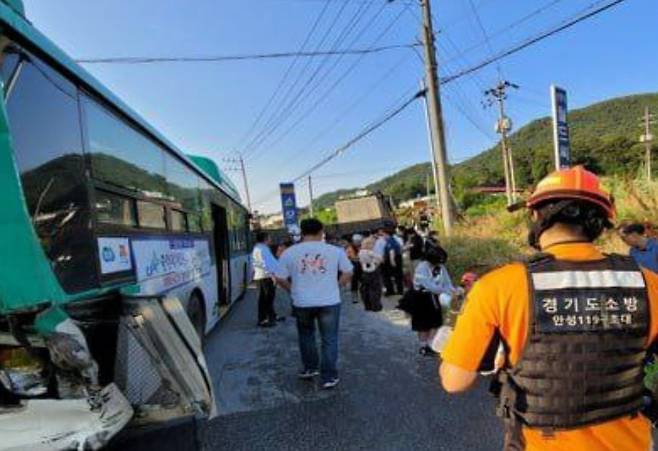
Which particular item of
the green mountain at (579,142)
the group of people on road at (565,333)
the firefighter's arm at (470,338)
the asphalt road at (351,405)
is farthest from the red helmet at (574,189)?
the green mountain at (579,142)

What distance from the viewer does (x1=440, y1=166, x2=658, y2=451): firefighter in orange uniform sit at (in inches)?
76.1

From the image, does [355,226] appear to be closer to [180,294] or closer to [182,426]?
[180,294]

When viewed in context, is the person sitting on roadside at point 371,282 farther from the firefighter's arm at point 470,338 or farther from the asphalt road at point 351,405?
the firefighter's arm at point 470,338

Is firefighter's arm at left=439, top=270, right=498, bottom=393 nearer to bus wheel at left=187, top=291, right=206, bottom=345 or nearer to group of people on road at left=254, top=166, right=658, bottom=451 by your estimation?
group of people on road at left=254, top=166, right=658, bottom=451

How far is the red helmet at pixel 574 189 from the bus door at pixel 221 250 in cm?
921

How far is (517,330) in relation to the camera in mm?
1950

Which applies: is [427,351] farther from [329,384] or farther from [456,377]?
[456,377]

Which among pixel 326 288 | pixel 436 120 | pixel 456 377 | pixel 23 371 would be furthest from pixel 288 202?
pixel 456 377

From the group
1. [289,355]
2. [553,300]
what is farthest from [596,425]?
[289,355]

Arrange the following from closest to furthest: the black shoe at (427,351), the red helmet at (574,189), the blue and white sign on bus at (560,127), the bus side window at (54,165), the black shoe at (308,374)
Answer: the red helmet at (574,189) → the bus side window at (54,165) → the black shoe at (308,374) → the black shoe at (427,351) → the blue and white sign on bus at (560,127)

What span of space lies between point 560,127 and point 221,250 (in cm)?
653

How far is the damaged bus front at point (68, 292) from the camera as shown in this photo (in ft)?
9.77

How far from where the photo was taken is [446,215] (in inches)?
683

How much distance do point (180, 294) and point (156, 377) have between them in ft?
10.4
